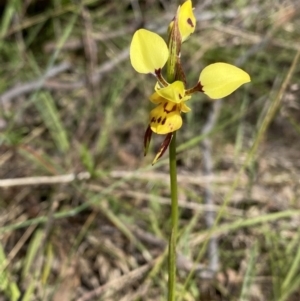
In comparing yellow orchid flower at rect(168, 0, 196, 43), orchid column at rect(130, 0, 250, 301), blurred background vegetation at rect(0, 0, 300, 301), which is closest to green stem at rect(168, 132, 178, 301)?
orchid column at rect(130, 0, 250, 301)

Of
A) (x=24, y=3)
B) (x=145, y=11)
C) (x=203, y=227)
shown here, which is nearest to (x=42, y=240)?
(x=203, y=227)

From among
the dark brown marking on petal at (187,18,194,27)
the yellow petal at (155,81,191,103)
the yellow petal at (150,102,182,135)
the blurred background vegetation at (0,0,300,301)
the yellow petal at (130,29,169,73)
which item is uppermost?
the dark brown marking on petal at (187,18,194,27)

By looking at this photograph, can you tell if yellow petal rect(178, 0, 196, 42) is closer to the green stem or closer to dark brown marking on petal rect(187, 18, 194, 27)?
dark brown marking on petal rect(187, 18, 194, 27)

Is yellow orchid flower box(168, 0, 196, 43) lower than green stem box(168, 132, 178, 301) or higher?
higher

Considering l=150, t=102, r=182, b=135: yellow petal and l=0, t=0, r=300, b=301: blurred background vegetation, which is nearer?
l=150, t=102, r=182, b=135: yellow petal

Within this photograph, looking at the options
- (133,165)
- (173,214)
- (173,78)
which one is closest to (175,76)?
(173,78)

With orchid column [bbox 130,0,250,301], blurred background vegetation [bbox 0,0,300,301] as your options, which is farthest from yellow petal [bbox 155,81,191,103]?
blurred background vegetation [bbox 0,0,300,301]
